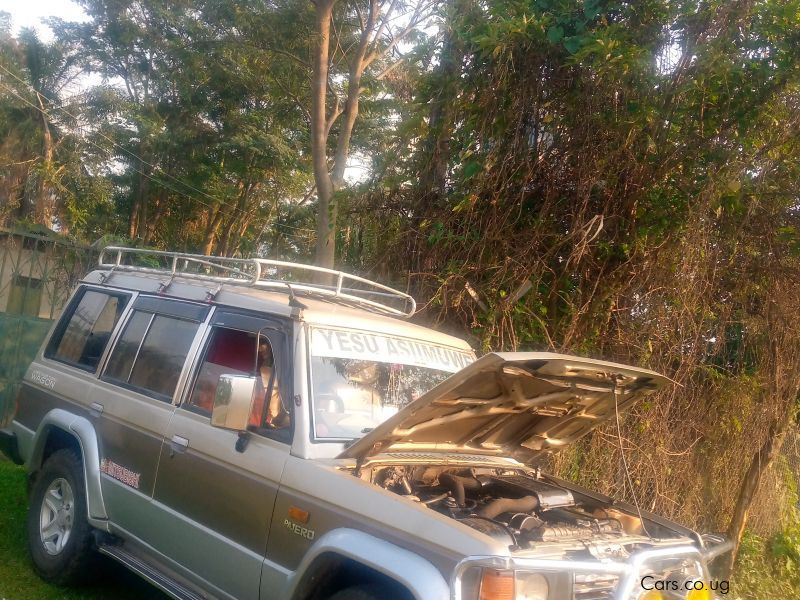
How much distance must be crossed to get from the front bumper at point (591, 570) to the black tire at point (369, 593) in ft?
1.13

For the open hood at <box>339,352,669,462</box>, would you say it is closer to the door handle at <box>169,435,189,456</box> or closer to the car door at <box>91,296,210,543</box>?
the door handle at <box>169,435,189,456</box>

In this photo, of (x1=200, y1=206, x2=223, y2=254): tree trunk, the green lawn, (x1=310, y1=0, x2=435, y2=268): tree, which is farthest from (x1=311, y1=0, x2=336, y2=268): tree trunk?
(x1=200, y1=206, x2=223, y2=254): tree trunk

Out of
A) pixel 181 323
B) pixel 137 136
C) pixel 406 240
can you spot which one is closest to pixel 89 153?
pixel 137 136

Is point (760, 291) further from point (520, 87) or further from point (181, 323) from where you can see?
point (181, 323)

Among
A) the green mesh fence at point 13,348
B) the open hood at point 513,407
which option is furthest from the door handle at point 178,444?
the green mesh fence at point 13,348

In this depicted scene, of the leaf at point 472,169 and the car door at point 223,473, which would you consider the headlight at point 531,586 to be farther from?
the leaf at point 472,169

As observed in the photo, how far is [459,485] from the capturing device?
3781mm

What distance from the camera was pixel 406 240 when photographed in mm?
7309

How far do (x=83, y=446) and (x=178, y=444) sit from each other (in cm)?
101

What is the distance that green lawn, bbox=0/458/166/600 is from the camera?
4.59 meters

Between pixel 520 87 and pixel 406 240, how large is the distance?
1.78m

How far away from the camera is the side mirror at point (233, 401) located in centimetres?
343

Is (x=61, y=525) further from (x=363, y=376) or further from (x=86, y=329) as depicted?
(x=363, y=376)

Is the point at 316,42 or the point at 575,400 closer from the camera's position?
the point at 575,400
